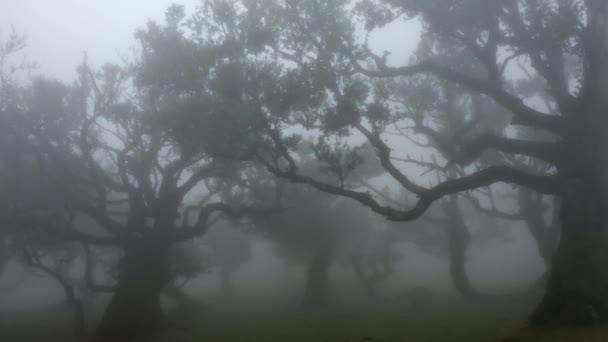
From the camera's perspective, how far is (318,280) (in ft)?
107

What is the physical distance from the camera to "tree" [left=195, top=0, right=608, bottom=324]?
13.0 metres

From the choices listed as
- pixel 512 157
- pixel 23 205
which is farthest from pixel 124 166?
pixel 512 157

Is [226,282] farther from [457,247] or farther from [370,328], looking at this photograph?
[370,328]

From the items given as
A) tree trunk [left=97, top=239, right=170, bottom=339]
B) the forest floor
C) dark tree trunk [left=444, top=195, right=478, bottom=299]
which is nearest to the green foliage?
the forest floor

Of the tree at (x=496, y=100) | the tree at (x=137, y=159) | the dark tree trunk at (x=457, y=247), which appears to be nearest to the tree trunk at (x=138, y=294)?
the tree at (x=137, y=159)

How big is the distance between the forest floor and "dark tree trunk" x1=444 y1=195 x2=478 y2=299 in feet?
13.5

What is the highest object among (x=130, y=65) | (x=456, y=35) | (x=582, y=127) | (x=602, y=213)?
(x=130, y=65)

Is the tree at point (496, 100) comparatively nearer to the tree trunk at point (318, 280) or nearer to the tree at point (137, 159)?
the tree at point (137, 159)

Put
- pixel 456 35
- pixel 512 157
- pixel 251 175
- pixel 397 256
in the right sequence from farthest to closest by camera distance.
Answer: pixel 397 256
pixel 251 175
pixel 512 157
pixel 456 35

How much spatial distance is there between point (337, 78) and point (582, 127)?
825cm

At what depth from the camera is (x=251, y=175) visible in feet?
104

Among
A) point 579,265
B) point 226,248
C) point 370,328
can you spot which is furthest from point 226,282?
point 579,265

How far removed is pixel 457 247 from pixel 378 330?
1421 cm

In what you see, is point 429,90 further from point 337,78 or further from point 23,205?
point 23,205
